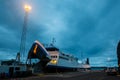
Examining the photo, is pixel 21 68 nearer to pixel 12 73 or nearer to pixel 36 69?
pixel 12 73

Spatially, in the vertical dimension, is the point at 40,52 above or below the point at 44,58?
above

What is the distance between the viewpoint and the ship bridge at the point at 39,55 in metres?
62.2

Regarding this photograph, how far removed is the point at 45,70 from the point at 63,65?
11.0 m

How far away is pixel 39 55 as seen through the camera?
210 ft

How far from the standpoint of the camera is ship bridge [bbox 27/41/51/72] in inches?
2449

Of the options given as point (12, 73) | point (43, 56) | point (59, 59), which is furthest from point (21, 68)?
point (59, 59)

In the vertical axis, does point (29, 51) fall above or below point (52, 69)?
above

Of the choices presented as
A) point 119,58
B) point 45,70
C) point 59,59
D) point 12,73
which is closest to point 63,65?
point 59,59

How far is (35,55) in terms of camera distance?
67.0m

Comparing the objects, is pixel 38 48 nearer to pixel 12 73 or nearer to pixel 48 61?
pixel 48 61

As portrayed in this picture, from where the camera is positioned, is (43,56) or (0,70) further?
(43,56)

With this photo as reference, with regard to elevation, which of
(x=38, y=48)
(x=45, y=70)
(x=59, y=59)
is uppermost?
(x=38, y=48)

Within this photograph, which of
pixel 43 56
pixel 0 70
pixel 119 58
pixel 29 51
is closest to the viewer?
pixel 0 70

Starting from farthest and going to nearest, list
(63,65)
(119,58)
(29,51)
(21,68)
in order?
(63,65), (29,51), (119,58), (21,68)
